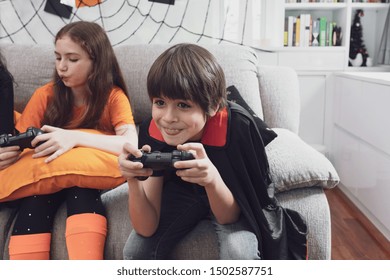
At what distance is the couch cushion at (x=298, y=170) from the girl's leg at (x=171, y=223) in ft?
0.67

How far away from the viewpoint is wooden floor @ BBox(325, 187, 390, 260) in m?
1.55

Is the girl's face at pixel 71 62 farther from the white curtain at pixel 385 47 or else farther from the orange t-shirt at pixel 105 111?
the white curtain at pixel 385 47

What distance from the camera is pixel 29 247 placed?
102cm

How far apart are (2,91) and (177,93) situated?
1.92ft

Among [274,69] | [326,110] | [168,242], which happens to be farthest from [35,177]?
[326,110]

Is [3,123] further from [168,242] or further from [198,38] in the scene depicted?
[198,38]

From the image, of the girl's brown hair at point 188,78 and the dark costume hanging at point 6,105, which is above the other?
the girl's brown hair at point 188,78

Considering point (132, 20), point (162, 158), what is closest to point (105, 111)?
point (162, 158)

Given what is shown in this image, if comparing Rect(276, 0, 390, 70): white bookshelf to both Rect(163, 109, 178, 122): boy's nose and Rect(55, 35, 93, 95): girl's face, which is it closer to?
Rect(55, 35, 93, 95): girl's face

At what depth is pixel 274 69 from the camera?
159cm

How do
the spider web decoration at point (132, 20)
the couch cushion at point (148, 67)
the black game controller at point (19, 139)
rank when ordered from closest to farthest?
the black game controller at point (19, 139) < the couch cushion at point (148, 67) < the spider web decoration at point (132, 20)

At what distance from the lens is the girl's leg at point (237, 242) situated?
0.93m

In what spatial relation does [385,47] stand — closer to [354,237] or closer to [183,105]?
[354,237]

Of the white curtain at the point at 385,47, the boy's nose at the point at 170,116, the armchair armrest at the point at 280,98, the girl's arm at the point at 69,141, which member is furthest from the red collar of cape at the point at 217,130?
the white curtain at the point at 385,47
